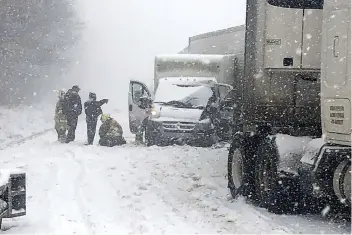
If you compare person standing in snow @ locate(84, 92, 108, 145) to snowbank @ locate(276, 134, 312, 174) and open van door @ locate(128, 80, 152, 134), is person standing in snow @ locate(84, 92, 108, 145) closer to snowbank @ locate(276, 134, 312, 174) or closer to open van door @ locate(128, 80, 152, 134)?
open van door @ locate(128, 80, 152, 134)

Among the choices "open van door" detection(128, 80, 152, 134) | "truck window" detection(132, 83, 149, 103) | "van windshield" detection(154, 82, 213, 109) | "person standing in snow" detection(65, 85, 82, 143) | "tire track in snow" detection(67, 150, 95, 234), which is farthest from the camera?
"truck window" detection(132, 83, 149, 103)

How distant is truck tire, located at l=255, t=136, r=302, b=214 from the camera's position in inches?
301

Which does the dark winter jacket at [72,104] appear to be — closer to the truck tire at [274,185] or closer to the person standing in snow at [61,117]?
the person standing in snow at [61,117]

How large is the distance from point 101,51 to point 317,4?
256 ft

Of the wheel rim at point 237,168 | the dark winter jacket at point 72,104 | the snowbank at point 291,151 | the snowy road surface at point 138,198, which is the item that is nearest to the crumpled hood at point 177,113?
the snowy road surface at point 138,198

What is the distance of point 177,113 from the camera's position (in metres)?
15.7

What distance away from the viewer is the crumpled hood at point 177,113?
51.1 feet

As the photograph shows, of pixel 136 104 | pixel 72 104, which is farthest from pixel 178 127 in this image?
pixel 72 104

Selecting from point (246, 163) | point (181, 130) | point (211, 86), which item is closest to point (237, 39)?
point (211, 86)

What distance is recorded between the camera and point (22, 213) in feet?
23.8

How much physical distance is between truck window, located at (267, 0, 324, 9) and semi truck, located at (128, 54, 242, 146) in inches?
280

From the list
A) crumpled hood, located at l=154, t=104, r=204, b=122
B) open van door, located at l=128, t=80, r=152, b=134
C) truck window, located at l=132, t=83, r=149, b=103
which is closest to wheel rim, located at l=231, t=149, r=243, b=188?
crumpled hood, located at l=154, t=104, r=204, b=122

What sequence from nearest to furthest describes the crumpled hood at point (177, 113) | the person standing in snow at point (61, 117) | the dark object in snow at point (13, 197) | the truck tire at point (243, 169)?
the dark object in snow at point (13, 197) < the truck tire at point (243, 169) < the crumpled hood at point (177, 113) < the person standing in snow at point (61, 117)

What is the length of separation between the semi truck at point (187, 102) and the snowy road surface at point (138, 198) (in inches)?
58.5
